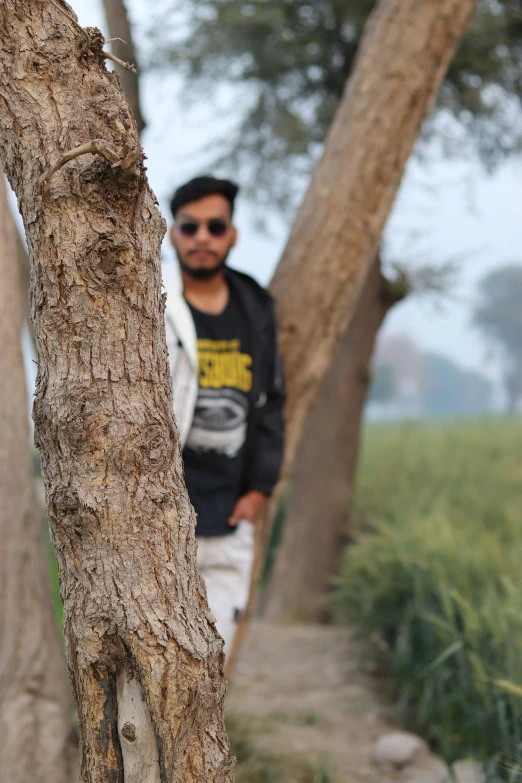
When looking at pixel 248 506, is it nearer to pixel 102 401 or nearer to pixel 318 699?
pixel 102 401

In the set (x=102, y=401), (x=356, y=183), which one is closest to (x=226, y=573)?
(x=102, y=401)

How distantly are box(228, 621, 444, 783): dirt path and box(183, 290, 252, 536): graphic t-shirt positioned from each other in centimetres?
141

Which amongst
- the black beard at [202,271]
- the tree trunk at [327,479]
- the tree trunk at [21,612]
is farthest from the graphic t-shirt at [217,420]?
the tree trunk at [327,479]

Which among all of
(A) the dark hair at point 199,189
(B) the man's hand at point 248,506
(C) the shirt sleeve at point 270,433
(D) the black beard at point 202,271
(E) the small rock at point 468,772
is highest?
(A) the dark hair at point 199,189

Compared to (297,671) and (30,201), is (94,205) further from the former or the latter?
(297,671)

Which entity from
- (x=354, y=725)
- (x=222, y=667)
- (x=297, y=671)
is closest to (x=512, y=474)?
(x=297, y=671)

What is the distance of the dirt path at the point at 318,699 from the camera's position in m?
3.41

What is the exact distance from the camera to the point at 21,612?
2.72 m

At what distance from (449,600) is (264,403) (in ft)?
5.30

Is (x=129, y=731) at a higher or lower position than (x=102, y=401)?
lower

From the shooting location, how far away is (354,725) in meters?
3.89

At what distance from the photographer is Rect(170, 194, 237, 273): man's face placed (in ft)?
8.54

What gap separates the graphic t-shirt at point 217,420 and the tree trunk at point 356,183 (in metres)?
0.54

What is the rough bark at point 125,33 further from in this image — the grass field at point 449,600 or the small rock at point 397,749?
the small rock at point 397,749
